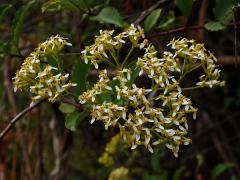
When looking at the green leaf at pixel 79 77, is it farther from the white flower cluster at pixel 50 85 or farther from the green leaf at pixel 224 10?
the green leaf at pixel 224 10

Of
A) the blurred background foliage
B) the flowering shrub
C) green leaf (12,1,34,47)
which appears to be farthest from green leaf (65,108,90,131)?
the blurred background foliage

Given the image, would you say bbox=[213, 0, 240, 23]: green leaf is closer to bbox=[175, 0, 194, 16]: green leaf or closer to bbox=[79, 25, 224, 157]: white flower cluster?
bbox=[175, 0, 194, 16]: green leaf

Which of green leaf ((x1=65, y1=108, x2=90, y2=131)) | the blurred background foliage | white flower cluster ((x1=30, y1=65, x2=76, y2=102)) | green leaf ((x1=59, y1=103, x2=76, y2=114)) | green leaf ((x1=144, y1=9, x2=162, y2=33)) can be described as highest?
white flower cluster ((x1=30, y1=65, x2=76, y2=102))

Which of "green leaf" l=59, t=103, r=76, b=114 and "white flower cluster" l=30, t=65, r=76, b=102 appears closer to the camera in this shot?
"white flower cluster" l=30, t=65, r=76, b=102

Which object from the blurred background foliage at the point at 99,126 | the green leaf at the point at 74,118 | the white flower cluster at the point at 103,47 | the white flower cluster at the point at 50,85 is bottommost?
the blurred background foliage at the point at 99,126

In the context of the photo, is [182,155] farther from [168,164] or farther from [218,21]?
[218,21]

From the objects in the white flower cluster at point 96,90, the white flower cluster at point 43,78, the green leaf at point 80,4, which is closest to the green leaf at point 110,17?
the green leaf at point 80,4
